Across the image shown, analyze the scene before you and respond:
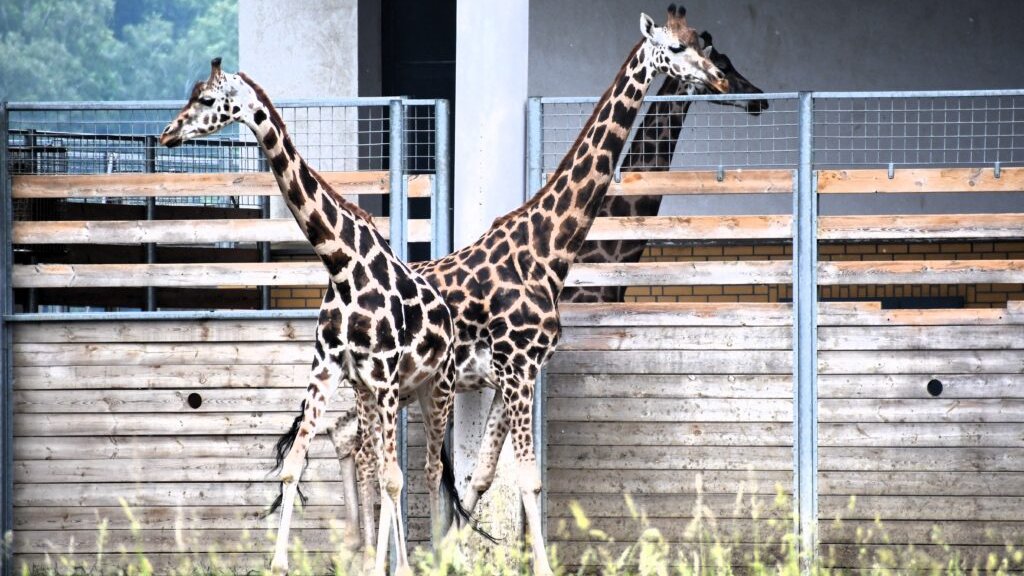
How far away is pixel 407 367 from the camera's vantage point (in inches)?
282

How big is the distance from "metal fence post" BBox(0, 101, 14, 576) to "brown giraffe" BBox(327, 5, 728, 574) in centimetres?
220

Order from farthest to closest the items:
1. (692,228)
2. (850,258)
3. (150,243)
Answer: (850,258)
(150,243)
(692,228)

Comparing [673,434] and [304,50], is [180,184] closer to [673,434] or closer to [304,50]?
[673,434]

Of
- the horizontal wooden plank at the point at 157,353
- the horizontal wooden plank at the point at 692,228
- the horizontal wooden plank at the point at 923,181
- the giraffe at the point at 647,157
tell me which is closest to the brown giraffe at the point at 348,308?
the horizontal wooden plank at the point at 157,353

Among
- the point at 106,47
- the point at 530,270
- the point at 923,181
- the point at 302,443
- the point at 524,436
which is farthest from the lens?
the point at 106,47

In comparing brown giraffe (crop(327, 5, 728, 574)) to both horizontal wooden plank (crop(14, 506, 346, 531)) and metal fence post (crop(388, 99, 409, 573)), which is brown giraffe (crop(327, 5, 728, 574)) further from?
horizontal wooden plank (crop(14, 506, 346, 531))

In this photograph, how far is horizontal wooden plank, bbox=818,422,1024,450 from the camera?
826cm

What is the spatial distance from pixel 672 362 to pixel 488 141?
1661 millimetres

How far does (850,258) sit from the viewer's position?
1188 cm

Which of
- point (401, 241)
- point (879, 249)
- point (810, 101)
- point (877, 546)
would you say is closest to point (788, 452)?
point (877, 546)

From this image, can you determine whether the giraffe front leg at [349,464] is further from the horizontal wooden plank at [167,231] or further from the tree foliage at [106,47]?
the tree foliage at [106,47]

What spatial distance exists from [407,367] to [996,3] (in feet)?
22.9

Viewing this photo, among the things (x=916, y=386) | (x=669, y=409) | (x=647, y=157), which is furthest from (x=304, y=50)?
(x=916, y=386)

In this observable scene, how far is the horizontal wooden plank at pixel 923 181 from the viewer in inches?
322
